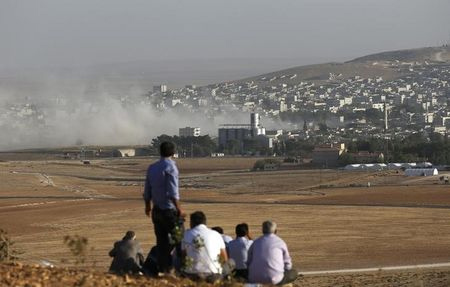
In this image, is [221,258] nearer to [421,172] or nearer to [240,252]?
[240,252]

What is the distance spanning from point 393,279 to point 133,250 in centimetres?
525

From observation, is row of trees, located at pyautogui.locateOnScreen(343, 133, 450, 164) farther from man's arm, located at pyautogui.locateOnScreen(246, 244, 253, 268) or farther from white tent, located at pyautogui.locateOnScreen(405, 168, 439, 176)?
man's arm, located at pyautogui.locateOnScreen(246, 244, 253, 268)

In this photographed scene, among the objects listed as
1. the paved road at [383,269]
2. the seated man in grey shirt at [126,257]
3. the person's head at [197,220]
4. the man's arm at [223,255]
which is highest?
the person's head at [197,220]

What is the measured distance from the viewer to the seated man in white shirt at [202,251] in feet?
38.1

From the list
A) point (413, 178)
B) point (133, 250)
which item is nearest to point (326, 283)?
point (133, 250)

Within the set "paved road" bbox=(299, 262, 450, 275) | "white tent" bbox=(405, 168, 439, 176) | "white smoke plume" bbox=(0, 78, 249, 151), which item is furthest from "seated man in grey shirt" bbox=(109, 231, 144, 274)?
"white smoke plume" bbox=(0, 78, 249, 151)

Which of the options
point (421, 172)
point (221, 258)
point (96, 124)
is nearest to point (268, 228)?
point (221, 258)

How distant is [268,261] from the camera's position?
12094mm

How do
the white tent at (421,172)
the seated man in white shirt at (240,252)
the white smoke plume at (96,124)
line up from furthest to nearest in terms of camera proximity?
the white smoke plume at (96,124) < the white tent at (421,172) < the seated man in white shirt at (240,252)

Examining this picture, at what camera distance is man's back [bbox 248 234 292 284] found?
12094 mm

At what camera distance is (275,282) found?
1212 centimetres

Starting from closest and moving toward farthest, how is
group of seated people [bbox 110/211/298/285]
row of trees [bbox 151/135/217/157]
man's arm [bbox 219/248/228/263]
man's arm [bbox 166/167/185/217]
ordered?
man's arm [bbox 219/248/228/263] < group of seated people [bbox 110/211/298/285] < man's arm [bbox 166/167/185/217] < row of trees [bbox 151/135/217/157]

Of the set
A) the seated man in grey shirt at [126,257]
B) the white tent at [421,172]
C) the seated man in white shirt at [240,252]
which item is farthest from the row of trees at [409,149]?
the seated man in grey shirt at [126,257]

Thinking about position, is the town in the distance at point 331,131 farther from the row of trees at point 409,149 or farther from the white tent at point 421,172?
the white tent at point 421,172
